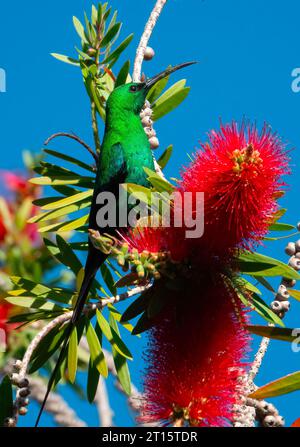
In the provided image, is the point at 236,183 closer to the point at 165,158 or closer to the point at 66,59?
the point at 165,158

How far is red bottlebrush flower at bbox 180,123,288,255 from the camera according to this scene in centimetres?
183

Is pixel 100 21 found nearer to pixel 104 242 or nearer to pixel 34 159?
pixel 34 159

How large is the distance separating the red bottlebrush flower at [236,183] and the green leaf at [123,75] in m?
0.88

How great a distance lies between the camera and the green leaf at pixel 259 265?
196 centimetres

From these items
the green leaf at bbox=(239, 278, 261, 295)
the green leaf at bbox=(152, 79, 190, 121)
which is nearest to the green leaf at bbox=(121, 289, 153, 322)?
the green leaf at bbox=(239, 278, 261, 295)

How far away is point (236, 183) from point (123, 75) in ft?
3.39

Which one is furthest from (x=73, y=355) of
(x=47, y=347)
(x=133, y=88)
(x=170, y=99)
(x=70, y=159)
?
(x=133, y=88)

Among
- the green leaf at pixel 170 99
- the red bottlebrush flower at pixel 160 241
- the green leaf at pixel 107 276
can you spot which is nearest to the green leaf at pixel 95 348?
the green leaf at pixel 107 276

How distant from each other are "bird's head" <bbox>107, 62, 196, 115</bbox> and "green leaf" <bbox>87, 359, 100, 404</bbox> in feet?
3.35

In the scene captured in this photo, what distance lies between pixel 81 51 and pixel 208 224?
115 centimetres

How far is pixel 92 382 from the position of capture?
2277 mm

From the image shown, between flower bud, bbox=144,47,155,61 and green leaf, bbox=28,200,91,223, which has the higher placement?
flower bud, bbox=144,47,155,61

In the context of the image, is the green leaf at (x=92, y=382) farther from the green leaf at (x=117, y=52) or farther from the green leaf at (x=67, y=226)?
the green leaf at (x=117, y=52)

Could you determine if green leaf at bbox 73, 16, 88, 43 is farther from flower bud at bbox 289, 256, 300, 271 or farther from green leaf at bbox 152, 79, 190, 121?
flower bud at bbox 289, 256, 300, 271
